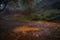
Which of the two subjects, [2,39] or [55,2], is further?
[55,2]

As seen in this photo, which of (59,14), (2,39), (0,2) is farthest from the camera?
(59,14)

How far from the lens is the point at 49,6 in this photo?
60.1ft

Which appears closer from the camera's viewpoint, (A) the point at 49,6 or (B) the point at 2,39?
(B) the point at 2,39

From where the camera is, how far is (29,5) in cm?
1775

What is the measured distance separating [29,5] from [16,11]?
160cm

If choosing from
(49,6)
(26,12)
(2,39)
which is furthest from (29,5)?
(2,39)

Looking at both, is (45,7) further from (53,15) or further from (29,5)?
(53,15)

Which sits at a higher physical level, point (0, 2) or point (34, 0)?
point (0, 2)

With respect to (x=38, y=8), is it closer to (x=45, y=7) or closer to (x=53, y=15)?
(x=45, y=7)

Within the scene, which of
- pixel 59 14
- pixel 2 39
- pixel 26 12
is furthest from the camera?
pixel 26 12

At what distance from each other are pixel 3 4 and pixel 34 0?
5.80m

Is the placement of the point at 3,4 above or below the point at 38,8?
above

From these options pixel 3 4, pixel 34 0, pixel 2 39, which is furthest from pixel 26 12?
pixel 2 39

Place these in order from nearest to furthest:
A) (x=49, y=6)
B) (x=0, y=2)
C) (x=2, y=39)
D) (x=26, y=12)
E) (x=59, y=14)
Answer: (x=2, y=39) < (x=0, y=2) < (x=59, y=14) < (x=26, y=12) < (x=49, y=6)
